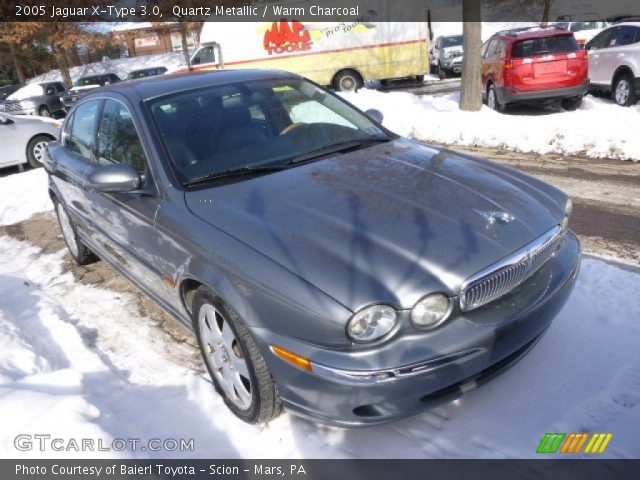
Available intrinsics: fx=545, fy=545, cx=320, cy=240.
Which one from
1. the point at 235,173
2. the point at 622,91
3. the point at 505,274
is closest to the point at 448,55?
the point at 622,91

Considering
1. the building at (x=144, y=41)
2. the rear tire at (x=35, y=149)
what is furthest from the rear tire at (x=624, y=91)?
the building at (x=144, y=41)

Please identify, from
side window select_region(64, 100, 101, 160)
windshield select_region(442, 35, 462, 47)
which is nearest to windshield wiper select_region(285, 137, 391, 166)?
side window select_region(64, 100, 101, 160)

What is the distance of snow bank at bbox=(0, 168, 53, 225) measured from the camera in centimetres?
794

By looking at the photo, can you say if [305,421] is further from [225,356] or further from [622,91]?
[622,91]

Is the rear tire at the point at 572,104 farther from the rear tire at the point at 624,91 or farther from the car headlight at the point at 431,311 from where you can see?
the car headlight at the point at 431,311

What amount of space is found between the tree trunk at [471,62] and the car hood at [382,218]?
863cm

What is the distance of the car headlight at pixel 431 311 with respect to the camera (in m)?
2.25

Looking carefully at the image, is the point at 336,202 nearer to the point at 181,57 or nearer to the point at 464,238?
the point at 464,238

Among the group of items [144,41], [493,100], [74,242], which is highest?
[144,41]

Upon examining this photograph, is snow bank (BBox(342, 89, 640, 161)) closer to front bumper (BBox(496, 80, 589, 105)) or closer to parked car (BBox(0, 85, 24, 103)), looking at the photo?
front bumper (BBox(496, 80, 589, 105))

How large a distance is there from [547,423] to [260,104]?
101 inches

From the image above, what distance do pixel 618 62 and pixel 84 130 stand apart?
35.5 ft

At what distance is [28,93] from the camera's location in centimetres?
2294

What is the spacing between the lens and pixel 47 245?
6.40 metres
